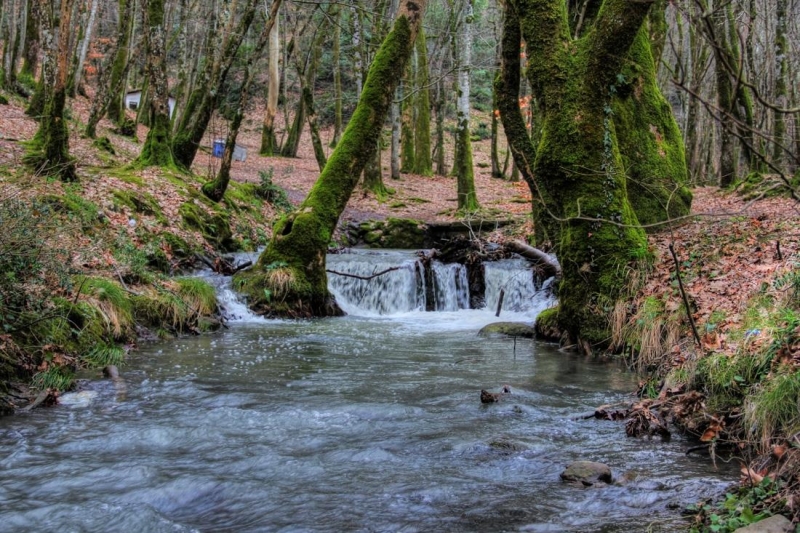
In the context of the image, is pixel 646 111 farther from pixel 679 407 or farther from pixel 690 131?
pixel 690 131

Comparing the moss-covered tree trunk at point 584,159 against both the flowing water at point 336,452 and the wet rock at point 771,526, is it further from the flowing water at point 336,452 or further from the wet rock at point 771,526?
the wet rock at point 771,526

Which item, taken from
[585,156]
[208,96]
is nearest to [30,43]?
[208,96]

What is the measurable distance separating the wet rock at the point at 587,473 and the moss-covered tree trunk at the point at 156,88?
1320 centimetres

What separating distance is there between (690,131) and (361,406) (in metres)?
23.3

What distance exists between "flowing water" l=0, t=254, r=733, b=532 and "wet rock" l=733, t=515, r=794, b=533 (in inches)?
20.2

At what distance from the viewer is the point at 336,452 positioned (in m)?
4.51

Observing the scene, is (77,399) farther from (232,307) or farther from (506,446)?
(232,307)

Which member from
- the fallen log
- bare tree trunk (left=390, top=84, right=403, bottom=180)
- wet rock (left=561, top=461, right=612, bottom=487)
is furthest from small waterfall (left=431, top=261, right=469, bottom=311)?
bare tree trunk (left=390, top=84, right=403, bottom=180)

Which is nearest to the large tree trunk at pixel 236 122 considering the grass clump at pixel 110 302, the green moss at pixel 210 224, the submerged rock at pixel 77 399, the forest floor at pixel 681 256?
the forest floor at pixel 681 256

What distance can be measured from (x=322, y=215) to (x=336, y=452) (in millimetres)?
6708

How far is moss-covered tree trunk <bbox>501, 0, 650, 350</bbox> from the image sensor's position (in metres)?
7.66

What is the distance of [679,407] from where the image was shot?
500 cm

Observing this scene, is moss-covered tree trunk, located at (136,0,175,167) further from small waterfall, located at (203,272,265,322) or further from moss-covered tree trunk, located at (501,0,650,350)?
moss-covered tree trunk, located at (501,0,650,350)

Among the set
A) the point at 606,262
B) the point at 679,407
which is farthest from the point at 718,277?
the point at 679,407
